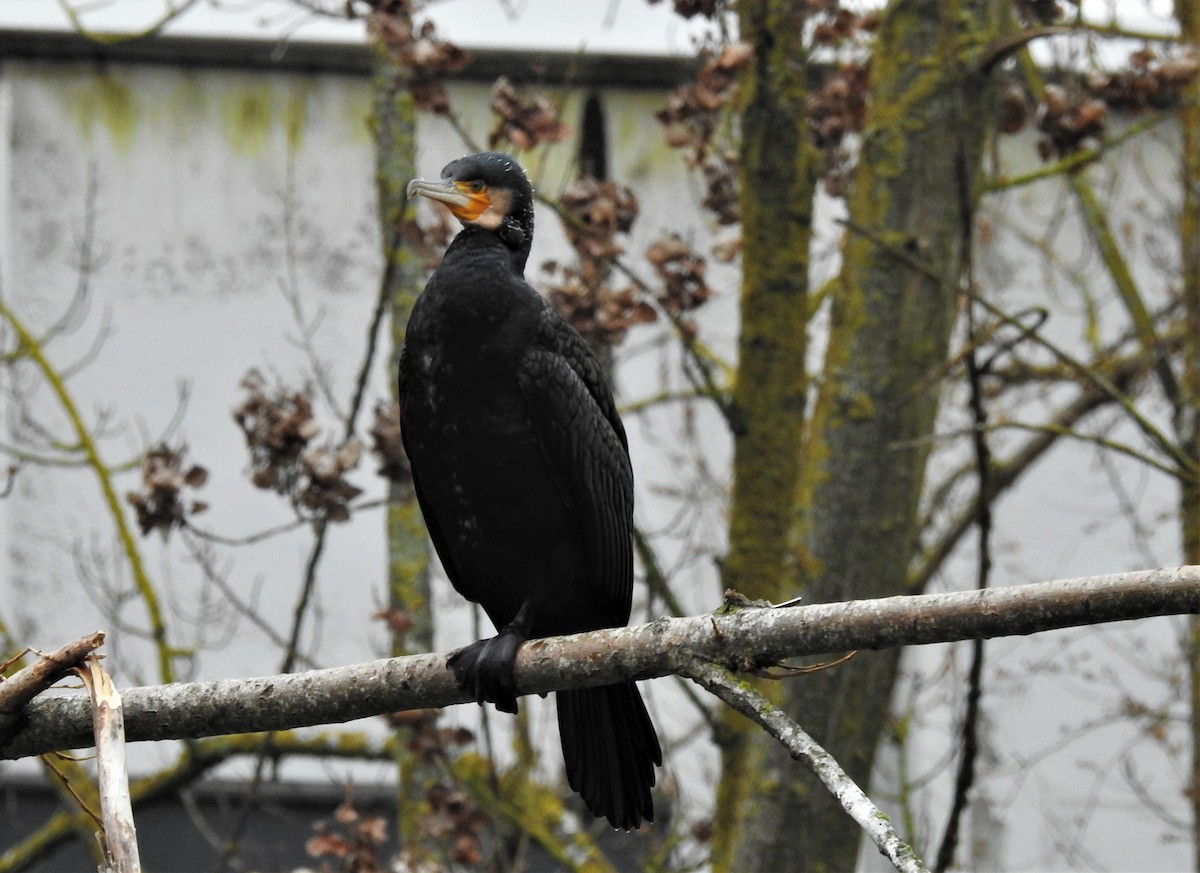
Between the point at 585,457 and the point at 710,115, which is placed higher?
the point at 710,115

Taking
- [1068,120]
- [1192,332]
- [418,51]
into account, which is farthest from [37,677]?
[1192,332]

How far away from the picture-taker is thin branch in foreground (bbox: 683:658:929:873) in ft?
5.63

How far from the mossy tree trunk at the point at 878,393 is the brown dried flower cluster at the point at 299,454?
1.30 m

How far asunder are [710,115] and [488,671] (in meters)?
2.50

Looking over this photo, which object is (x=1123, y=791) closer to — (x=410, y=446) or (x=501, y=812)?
(x=501, y=812)

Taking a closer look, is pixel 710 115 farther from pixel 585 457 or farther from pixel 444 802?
pixel 444 802

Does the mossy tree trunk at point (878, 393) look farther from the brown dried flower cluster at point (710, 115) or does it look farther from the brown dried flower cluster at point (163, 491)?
the brown dried flower cluster at point (163, 491)

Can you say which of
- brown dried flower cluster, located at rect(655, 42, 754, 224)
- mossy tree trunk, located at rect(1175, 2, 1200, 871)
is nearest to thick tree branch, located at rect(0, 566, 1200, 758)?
brown dried flower cluster, located at rect(655, 42, 754, 224)

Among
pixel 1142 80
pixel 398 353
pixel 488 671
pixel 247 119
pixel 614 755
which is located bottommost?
pixel 614 755

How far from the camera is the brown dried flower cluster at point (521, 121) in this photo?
4281mm

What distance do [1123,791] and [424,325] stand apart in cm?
742

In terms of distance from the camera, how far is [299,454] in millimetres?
4414

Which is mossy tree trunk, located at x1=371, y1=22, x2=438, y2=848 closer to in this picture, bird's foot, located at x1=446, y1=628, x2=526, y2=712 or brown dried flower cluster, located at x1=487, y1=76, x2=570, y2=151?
brown dried flower cluster, located at x1=487, y1=76, x2=570, y2=151

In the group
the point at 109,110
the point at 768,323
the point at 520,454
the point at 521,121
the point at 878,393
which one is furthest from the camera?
the point at 109,110
